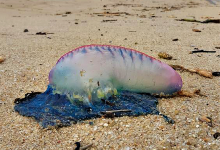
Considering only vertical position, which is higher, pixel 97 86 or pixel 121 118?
pixel 97 86

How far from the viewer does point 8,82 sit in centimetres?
213

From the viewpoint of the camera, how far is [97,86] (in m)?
1.56

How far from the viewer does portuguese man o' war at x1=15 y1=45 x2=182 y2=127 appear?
1.55 m

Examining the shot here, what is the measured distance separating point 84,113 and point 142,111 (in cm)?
37

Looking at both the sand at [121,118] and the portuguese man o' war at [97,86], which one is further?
the portuguese man o' war at [97,86]

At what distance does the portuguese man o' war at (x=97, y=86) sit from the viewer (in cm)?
155

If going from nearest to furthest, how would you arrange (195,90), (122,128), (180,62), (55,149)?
(55,149)
(122,128)
(195,90)
(180,62)

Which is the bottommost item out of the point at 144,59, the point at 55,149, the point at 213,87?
the point at 55,149

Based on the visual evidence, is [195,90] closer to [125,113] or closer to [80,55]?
[125,113]

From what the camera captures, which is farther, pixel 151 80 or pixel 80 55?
pixel 151 80

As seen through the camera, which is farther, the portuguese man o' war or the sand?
the portuguese man o' war

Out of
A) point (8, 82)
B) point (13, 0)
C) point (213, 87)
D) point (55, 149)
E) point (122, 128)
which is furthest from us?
point (13, 0)

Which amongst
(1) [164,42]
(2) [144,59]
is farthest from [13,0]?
(2) [144,59]

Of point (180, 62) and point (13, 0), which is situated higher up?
point (13, 0)
